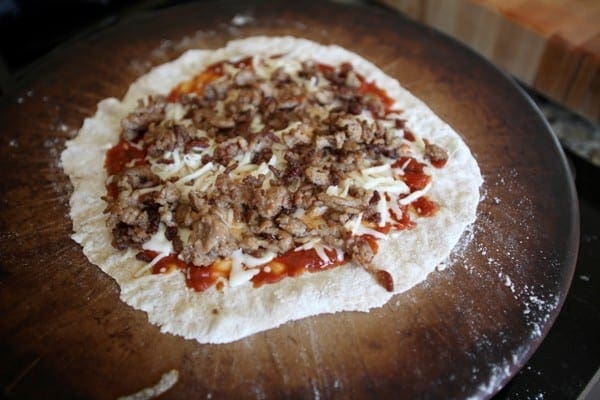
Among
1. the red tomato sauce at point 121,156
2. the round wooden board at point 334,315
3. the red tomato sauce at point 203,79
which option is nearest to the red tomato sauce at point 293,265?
the round wooden board at point 334,315

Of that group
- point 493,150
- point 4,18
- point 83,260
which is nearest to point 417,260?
point 493,150

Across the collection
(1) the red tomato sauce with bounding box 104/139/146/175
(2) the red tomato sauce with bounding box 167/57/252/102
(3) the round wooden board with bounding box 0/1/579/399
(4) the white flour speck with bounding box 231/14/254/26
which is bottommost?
(3) the round wooden board with bounding box 0/1/579/399

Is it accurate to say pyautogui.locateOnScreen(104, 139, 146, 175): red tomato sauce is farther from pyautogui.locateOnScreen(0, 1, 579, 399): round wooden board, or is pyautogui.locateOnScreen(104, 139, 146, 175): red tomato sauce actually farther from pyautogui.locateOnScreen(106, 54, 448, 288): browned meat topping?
pyautogui.locateOnScreen(0, 1, 579, 399): round wooden board

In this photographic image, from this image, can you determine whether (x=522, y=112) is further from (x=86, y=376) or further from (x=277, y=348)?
(x=86, y=376)

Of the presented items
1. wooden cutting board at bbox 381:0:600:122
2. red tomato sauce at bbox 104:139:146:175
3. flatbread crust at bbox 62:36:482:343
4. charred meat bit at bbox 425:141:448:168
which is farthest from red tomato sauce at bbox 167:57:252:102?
wooden cutting board at bbox 381:0:600:122

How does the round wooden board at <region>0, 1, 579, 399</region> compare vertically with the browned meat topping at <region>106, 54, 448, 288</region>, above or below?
below

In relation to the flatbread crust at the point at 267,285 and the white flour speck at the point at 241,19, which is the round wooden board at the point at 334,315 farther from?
the white flour speck at the point at 241,19
